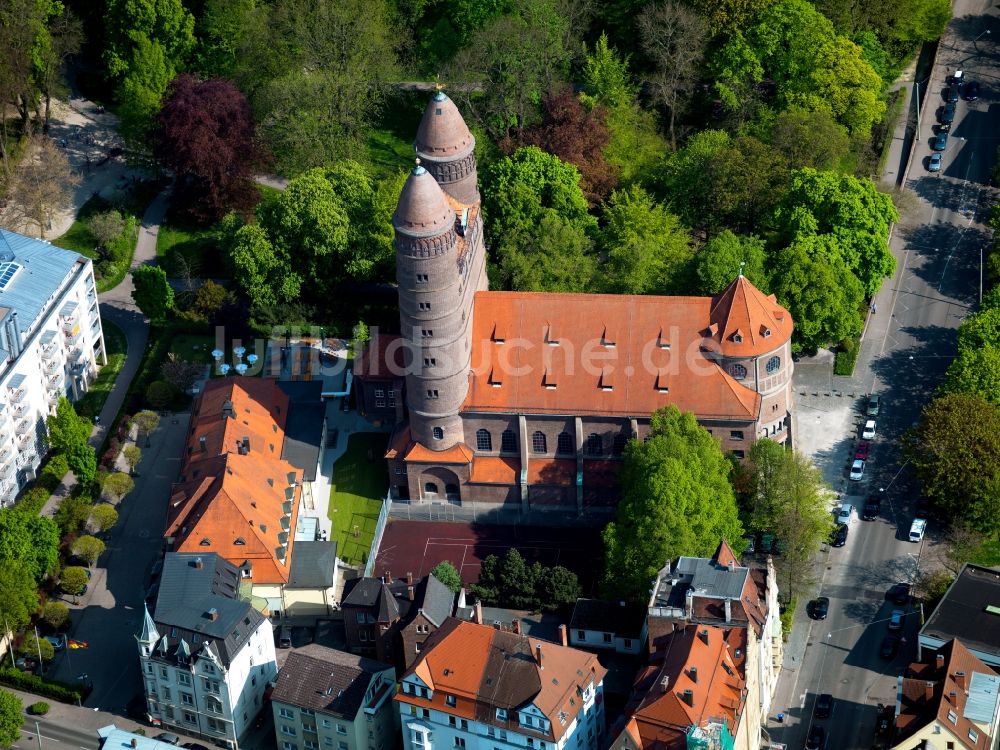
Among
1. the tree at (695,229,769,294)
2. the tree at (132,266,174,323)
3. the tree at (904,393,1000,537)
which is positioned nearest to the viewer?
the tree at (904,393,1000,537)

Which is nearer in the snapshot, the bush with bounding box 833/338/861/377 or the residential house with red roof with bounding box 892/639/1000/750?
the residential house with red roof with bounding box 892/639/1000/750

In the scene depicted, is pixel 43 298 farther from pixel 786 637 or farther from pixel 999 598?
pixel 999 598

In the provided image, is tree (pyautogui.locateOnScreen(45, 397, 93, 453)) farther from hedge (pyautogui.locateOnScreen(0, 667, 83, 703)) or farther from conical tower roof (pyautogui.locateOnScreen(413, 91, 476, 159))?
conical tower roof (pyautogui.locateOnScreen(413, 91, 476, 159))

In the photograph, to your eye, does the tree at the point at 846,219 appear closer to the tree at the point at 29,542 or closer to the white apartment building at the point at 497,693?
the white apartment building at the point at 497,693

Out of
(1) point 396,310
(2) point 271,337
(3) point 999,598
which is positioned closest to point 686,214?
(1) point 396,310

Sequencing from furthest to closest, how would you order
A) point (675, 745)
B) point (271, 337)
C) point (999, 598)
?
1. point (271, 337)
2. point (999, 598)
3. point (675, 745)

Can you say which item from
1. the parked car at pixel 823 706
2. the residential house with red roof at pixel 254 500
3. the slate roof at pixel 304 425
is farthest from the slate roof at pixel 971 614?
the slate roof at pixel 304 425

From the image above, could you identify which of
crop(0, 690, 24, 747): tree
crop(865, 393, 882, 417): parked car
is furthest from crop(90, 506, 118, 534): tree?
crop(865, 393, 882, 417): parked car
